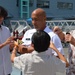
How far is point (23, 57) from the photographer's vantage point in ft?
5.61

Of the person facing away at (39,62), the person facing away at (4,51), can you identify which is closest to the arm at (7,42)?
the person facing away at (4,51)

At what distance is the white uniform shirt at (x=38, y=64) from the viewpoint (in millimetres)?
1702

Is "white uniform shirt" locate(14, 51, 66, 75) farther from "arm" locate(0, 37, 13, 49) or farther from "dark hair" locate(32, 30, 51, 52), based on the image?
"arm" locate(0, 37, 13, 49)

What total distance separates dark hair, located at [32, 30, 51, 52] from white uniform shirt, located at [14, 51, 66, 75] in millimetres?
37

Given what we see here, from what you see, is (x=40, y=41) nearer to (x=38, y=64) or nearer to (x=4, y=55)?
(x=38, y=64)

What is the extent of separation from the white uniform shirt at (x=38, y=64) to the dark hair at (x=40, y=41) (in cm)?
4

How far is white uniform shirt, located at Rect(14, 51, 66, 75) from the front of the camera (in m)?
1.70

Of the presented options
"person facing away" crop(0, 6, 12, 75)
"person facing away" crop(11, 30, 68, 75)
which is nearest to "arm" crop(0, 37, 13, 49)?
"person facing away" crop(0, 6, 12, 75)

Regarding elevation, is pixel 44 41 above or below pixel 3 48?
above

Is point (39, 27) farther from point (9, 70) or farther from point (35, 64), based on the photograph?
point (9, 70)

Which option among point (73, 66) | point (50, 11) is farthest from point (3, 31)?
point (50, 11)

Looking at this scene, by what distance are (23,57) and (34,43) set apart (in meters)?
0.11

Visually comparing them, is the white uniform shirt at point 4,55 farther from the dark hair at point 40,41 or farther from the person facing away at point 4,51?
the dark hair at point 40,41

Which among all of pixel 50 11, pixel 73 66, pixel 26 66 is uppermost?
pixel 26 66
